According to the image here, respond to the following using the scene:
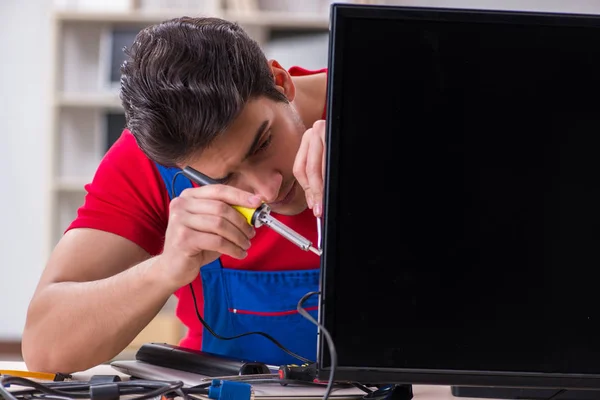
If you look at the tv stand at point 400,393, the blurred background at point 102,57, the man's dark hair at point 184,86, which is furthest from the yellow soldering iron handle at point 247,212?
the blurred background at point 102,57

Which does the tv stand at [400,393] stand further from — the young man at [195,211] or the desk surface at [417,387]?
the young man at [195,211]

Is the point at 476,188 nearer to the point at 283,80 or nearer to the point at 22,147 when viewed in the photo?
the point at 283,80

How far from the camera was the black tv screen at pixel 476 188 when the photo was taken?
630 millimetres

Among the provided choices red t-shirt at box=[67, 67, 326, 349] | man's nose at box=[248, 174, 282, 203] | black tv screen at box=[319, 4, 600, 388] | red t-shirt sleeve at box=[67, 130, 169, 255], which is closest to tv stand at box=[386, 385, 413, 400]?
black tv screen at box=[319, 4, 600, 388]

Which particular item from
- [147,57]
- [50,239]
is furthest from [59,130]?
[147,57]

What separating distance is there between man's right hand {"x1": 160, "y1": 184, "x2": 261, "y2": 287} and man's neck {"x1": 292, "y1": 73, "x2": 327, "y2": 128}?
1.23ft

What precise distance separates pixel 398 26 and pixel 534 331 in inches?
11.6

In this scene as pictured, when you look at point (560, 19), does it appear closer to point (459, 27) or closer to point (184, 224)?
point (459, 27)

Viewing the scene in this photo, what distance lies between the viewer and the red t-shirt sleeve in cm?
116

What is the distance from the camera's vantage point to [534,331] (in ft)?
2.09

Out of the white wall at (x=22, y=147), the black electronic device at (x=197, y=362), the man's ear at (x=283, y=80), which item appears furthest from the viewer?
the white wall at (x=22, y=147)

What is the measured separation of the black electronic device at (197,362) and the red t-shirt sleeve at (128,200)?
0.78ft

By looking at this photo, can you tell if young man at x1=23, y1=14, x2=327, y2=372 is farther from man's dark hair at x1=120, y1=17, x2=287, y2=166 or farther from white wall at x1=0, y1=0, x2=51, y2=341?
white wall at x1=0, y1=0, x2=51, y2=341

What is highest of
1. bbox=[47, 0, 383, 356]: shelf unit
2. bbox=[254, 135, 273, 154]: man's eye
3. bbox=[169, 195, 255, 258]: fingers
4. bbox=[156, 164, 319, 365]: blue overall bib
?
bbox=[47, 0, 383, 356]: shelf unit
